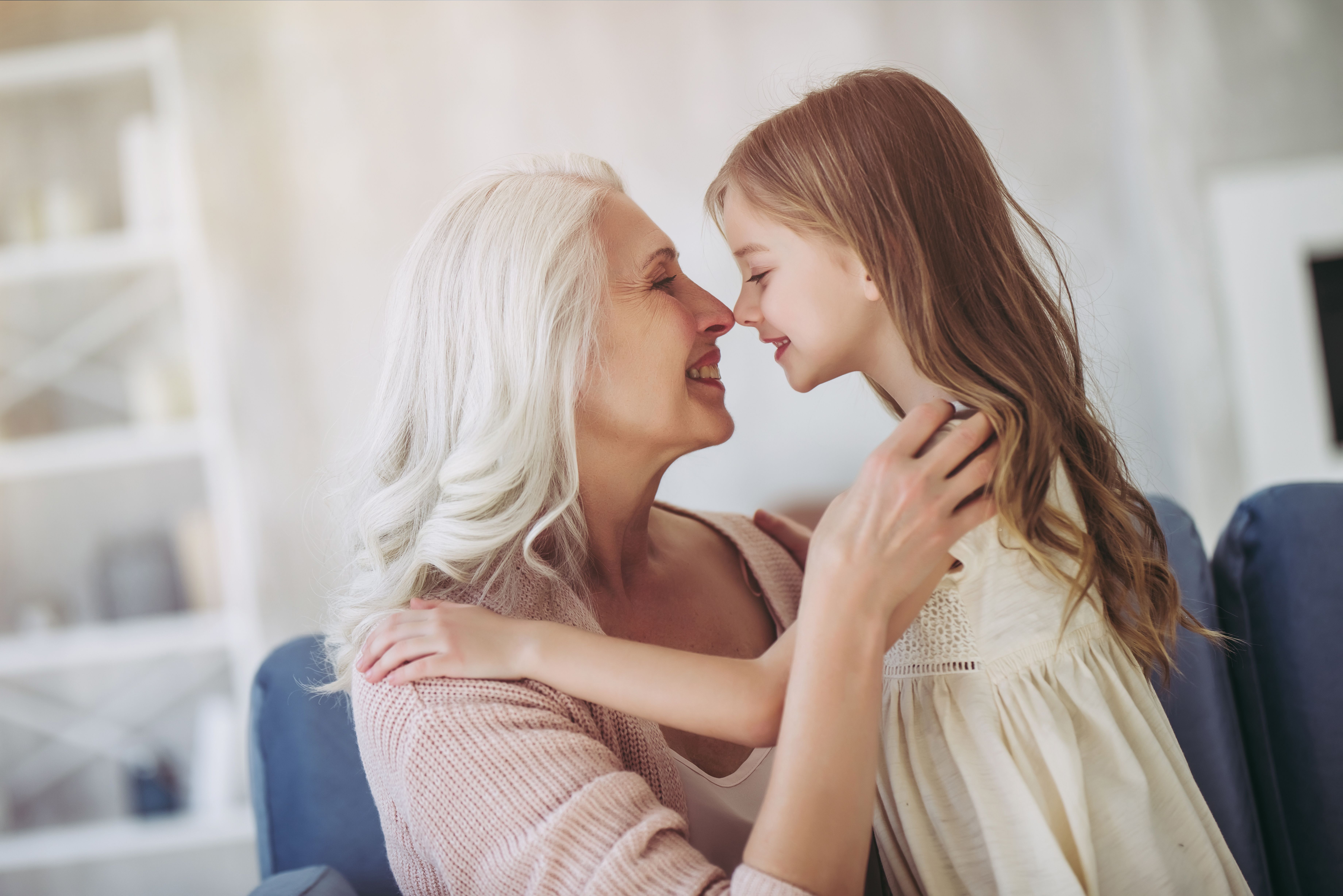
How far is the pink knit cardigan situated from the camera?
89 centimetres

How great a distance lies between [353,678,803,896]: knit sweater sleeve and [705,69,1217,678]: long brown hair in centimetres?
55


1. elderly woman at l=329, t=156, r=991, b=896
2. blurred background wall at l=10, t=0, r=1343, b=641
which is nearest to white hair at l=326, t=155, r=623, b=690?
elderly woman at l=329, t=156, r=991, b=896

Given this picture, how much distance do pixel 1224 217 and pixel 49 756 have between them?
3.95 meters

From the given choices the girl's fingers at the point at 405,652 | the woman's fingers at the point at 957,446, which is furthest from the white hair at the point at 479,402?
the woman's fingers at the point at 957,446

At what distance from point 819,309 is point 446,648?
675 mm

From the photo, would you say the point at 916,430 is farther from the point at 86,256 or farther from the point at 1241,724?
the point at 86,256

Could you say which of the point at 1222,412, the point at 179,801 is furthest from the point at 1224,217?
the point at 179,801

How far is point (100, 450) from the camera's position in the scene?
2748 mm

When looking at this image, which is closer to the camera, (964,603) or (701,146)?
(964,603)

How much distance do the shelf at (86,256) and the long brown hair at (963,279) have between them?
224 cm

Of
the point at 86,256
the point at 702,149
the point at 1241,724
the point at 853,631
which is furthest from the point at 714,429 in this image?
the point at 86,256

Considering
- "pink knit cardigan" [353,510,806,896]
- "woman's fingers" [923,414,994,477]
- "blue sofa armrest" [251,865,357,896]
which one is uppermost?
"woman's fingers" [923,414,994,477]

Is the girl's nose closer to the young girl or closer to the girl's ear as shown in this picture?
the young girl

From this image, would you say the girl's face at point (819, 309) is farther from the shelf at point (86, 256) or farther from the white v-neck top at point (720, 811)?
the shelf at point (86, 256)
